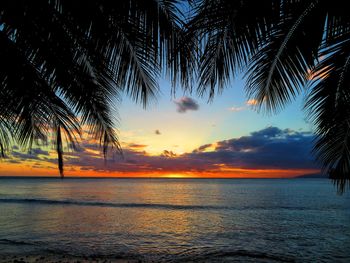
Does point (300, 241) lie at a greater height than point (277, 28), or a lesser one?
lesser

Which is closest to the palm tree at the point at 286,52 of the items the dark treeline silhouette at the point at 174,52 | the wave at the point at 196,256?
the dark treeline silhouette at the point at 174,52

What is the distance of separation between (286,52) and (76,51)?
2.06 meters

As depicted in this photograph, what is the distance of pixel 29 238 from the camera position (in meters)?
11.9

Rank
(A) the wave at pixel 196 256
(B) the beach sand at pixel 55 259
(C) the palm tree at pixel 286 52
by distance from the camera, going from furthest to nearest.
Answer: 1. (A) the wave at pixel 196 256
2. (B) the beach sand at pixel 55 259
3. (C) the palm tree at pixel 286 52

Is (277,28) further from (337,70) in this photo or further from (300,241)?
(300,241)

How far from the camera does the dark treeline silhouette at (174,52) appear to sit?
2473 mm

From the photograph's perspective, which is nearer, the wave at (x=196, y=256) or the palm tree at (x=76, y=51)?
the palm tree at (x=76, y=51)

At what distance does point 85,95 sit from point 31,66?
572 mm

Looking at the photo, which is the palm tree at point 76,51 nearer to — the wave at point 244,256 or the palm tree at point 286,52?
the palm tree at point 286,52

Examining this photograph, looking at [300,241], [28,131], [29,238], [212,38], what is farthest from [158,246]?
[212,38]

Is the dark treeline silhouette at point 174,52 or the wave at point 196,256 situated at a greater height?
the dark treeline silhouette at point 174,52

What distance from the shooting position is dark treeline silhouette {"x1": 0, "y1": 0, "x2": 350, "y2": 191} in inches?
97.3

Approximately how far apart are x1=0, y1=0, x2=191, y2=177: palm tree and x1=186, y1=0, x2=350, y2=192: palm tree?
1.10 feet

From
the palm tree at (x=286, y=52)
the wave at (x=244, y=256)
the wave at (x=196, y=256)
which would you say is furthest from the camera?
the wave at (x=244, y=256)
